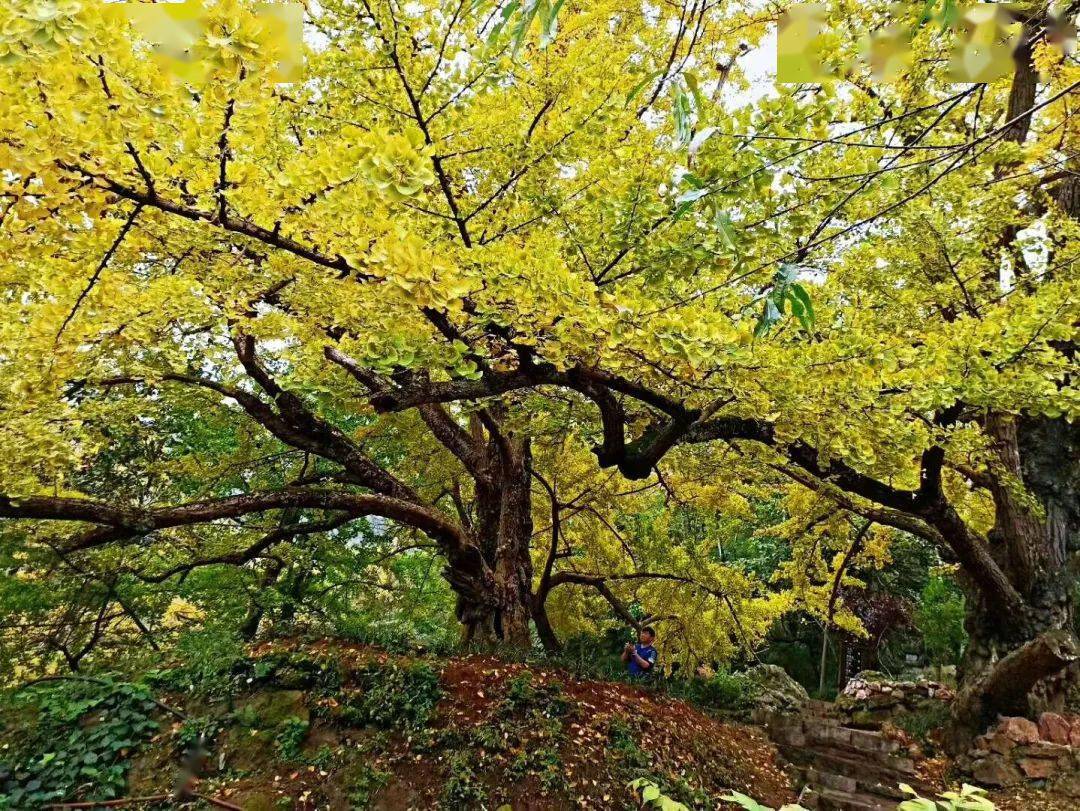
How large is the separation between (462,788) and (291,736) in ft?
4.42

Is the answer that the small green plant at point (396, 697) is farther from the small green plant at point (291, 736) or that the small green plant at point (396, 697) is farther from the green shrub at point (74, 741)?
the green shrub at point (74, 741)

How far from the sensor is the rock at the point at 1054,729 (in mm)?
5480

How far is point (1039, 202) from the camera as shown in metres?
6.57

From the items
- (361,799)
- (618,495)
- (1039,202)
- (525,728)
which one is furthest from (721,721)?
(1039,202)

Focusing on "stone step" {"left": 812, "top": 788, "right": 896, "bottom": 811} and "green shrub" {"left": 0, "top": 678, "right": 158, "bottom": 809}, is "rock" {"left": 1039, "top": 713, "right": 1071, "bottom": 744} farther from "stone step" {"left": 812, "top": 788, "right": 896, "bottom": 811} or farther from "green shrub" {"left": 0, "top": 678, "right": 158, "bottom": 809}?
"green shrub" {"left": 0, "top": 678, "right": 158, "bottom": 809}

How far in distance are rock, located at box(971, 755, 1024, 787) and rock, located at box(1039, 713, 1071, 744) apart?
460 mm

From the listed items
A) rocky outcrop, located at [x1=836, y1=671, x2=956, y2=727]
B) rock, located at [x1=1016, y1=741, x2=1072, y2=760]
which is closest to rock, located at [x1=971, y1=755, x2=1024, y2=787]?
rock, located at [x1=1016, y1=741, x2=1072, y2=760]

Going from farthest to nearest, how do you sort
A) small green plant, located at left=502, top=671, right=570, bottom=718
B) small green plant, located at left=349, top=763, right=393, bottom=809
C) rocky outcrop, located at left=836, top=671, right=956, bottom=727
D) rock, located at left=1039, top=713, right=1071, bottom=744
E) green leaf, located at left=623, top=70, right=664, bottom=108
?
rocky outcrop, located at left=836, top=671, right=956, bottom=727, rock, located at left=1039, top=713, right=1071, bottom=744, small green plant, located at left=502, top=671, right=570, bottom=718, small green plant, located at left=349, top=763, right=393, bottom=809, green leaf, located at left=623, top=70, right=664, bottom=108

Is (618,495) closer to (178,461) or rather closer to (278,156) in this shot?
(178,461)

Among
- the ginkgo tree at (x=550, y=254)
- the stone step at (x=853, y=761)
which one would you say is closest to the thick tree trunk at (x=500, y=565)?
the ginkgo tree at (x=550, y=254)

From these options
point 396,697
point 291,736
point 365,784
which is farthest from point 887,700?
point 291,736

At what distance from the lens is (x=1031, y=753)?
5379mm

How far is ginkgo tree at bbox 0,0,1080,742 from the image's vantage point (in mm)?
1717

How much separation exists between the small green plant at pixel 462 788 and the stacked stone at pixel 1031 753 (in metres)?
4.85
